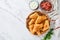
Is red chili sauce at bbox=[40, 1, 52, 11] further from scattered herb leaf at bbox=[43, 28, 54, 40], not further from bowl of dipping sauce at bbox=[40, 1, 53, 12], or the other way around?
scattered herb leaf at bbox=[43, 28, 54, 40]

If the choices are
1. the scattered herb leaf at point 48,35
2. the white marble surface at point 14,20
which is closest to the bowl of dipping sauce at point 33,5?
the white marble surface at point 14,20

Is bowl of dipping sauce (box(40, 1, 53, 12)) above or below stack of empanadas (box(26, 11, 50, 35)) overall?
above

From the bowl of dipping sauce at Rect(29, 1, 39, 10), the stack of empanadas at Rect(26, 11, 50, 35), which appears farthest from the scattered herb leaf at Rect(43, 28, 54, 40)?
the bowl of dipping sauce at Rect(29, 1, 39, 10)

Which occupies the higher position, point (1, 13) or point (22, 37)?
point (1, 13)

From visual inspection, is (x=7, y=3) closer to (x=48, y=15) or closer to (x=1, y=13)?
(x=1, y=13)

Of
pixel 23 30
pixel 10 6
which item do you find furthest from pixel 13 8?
pixel 23 30

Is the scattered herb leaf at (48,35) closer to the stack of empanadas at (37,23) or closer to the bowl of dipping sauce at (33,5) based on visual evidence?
the stack of empanadas at (37,23)

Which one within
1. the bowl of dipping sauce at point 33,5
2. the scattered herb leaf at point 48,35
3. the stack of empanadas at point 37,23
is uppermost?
the bowl of dipping sauce at point 33,5
